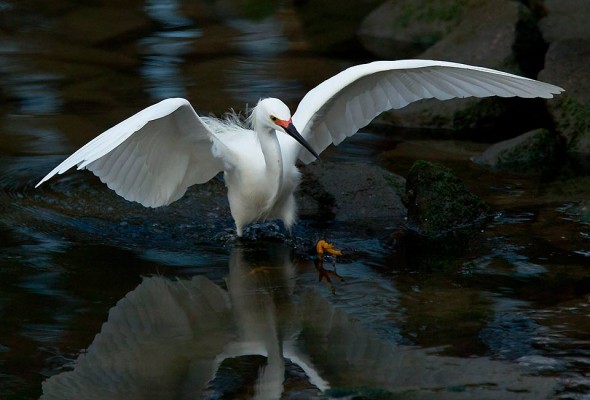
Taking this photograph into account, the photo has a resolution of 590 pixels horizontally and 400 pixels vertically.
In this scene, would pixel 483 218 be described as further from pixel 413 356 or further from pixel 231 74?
pixel 231 74

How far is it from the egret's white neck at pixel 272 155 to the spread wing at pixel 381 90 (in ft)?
1.02

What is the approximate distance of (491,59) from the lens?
31.2 ft

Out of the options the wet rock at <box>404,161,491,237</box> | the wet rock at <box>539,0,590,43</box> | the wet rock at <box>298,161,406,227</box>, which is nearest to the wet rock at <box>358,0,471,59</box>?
the wet rock at <box>539,0,590,43</box>

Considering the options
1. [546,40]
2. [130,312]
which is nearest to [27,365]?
[130,312]

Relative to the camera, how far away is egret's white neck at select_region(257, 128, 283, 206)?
615cm

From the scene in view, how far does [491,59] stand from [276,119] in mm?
4069

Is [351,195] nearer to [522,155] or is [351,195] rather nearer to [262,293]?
[262,293]

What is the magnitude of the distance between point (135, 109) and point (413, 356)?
4.88 metres

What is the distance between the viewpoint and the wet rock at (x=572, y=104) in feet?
28.1

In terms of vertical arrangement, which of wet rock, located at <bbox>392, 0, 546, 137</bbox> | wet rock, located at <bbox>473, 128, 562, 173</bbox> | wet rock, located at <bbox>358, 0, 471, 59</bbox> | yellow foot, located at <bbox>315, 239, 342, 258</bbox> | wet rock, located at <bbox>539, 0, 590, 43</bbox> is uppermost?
wet rock, located at <bbox>358, 0, 471, 59</bbox>

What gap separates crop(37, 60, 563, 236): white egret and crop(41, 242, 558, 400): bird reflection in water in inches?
26.0

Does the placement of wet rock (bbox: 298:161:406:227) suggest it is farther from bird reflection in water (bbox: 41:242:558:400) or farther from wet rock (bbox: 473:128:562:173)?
bird reflection in water (bbox: 41:242:558:400)

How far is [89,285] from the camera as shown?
5961mm

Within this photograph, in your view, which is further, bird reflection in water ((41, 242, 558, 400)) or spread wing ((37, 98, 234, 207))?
spread wing ((37, 98, 234, 207))
